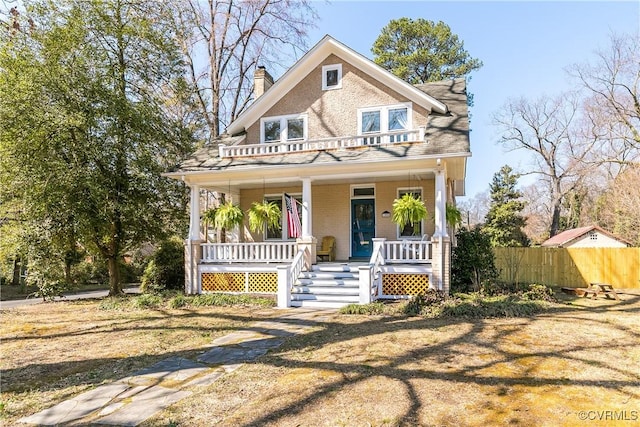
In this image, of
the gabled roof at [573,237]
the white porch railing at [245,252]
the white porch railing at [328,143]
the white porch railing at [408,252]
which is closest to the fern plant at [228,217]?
the white porch railing at [245,252]

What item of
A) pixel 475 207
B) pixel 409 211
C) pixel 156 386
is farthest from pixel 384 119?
pixel 475 207

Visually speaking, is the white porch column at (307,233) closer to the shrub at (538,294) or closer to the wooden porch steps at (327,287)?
the wooden porch steps at (327,287)

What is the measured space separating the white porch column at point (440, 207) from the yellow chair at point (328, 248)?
4056 millimetres

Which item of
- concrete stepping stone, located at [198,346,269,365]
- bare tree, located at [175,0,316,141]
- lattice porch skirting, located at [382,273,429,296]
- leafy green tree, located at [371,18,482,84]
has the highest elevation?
leafy green tree, located at [371,18,482,84]

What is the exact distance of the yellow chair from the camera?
1357 centimetres

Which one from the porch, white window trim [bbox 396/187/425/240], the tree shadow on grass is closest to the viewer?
the tree shadow on grass

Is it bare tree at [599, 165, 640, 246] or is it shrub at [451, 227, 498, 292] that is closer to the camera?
shrub at [451, 227, 498, 292]

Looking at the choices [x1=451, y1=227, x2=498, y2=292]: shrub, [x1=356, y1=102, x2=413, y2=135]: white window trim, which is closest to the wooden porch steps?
[x1=451, y1=227, x2=498, y2=292]: shrub

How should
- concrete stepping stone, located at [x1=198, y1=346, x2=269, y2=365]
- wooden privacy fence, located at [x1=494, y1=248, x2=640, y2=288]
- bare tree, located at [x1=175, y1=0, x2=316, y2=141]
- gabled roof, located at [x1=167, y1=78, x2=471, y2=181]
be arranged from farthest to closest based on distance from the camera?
bare tree, located at [x1=175, y1=0, x2=316, y2=141] → wooden privacy fence, located at [x1=494, y1=248, x2=640, y2=288] → gabled roof, located at [x1=167, y1=78, x2=471, y2=181] → concrete stepping stone, located at [x1=198, y1=346, x2=269, y2=365]

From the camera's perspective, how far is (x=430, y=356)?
583 cm

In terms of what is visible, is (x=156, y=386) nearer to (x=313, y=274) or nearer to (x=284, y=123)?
(x=313, y=274)

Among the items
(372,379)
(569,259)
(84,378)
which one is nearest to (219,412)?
(372,379)

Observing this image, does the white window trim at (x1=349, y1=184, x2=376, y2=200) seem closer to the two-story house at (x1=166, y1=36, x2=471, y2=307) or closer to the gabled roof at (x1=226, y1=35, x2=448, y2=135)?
the two-story house at (x1=166, y1=36, x2=471, y2=307)

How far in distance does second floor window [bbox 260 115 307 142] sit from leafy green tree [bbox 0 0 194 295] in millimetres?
3978
